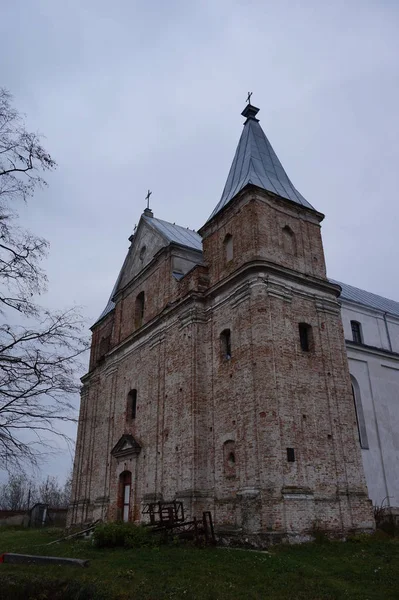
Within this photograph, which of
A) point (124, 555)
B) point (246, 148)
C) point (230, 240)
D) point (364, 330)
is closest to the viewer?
point (124, 555)

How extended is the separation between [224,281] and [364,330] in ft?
35.1

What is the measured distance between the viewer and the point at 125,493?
69.1ft

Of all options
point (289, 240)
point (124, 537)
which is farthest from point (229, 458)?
point (289, 240)

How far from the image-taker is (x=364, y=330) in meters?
25.5

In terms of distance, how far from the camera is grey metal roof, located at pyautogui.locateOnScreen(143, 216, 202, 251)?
23.3 meters

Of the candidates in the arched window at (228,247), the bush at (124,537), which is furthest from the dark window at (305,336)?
the bush at (124,537)

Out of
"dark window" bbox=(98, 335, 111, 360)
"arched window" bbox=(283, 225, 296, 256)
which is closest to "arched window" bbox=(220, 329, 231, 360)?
"arched window" bbox=(283, 225, 296, 256)

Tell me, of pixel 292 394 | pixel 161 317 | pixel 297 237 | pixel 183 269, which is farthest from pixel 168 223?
pixel 292 394

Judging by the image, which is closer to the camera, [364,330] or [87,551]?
[87,551]

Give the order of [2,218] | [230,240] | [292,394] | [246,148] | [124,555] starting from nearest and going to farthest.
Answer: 1. [2,218]
2. [124,555]
3. [292,394]
4. [230,240]
5. [246,148]

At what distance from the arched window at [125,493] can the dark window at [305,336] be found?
918 cm

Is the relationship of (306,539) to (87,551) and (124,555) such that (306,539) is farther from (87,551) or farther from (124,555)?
(87,551)

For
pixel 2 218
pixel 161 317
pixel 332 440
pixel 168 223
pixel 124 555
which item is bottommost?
pixel 124 555

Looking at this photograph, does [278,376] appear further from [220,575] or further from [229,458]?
[220,575]
